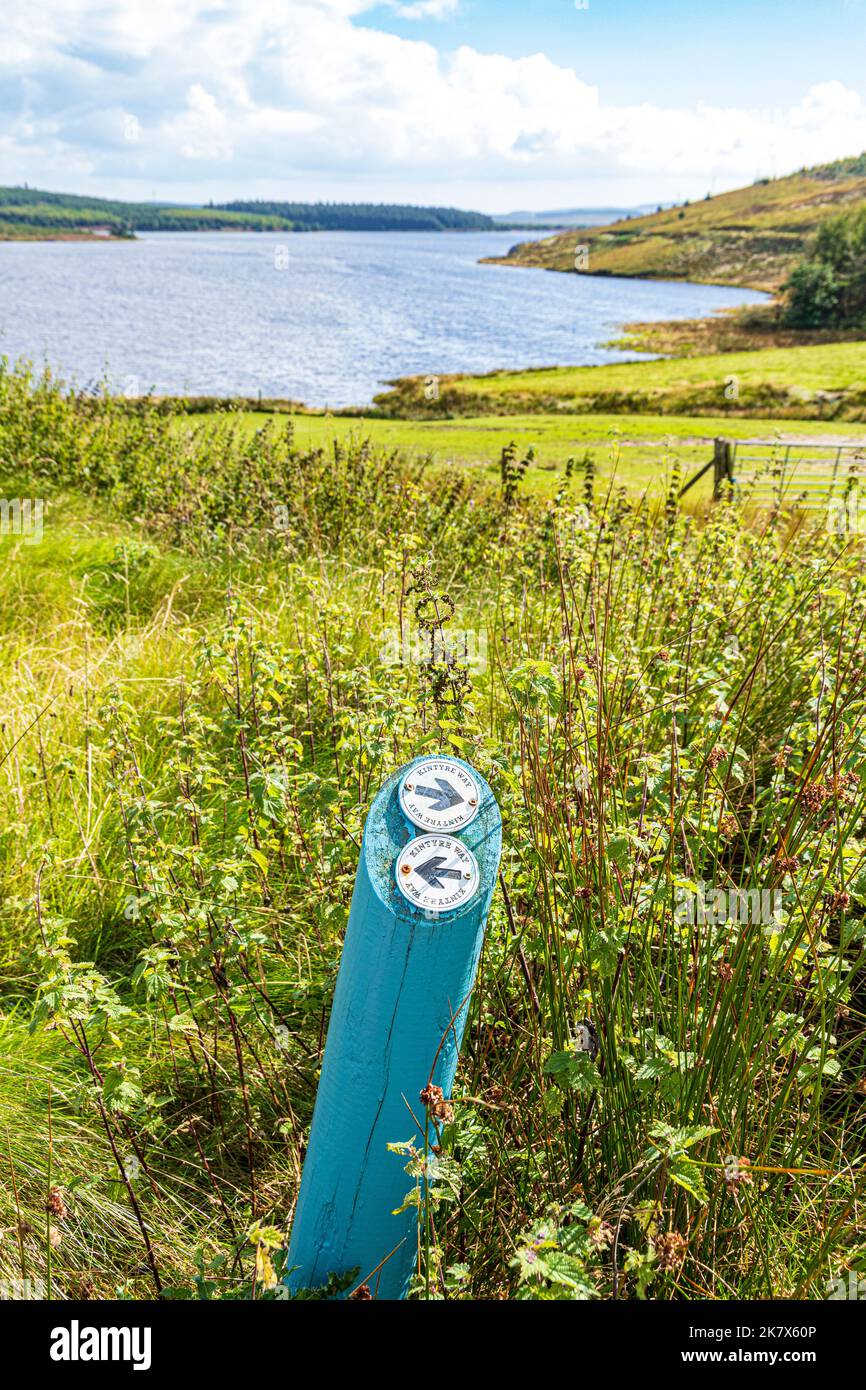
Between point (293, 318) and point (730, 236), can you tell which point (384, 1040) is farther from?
point (730, 236)

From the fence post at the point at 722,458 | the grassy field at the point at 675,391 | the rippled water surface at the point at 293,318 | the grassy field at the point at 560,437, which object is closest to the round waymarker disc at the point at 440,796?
the rippled water surface at the point at 293,318

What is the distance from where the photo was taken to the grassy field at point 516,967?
5.68 feet

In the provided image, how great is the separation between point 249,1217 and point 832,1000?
143 centimetres

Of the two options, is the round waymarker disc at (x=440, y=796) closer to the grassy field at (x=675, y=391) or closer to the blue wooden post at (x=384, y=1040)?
the blue wooden post at (x=384, y=1040)

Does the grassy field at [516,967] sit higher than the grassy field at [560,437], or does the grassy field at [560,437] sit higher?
the grassy field at [560,437]

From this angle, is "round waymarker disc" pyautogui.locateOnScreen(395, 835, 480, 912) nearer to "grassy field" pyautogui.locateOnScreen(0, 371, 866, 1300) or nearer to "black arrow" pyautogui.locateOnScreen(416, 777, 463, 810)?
"black arrow" pyautogui.locateOnScreen(416, 777, 463, 810)

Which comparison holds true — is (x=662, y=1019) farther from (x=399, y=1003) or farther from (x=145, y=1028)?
(x=145, y=1028)

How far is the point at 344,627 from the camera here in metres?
3.73

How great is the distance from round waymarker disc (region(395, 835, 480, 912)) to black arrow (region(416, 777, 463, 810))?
53 mm

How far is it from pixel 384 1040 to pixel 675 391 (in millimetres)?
37295

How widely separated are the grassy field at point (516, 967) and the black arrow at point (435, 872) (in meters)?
0.44

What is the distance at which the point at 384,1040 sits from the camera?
59.3 inches

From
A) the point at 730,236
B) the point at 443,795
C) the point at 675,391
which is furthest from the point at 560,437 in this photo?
the point at 730,236

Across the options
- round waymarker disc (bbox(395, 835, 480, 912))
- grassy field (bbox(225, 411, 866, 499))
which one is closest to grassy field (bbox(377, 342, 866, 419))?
grassy field (bbox(225, 411, 866, 499))
